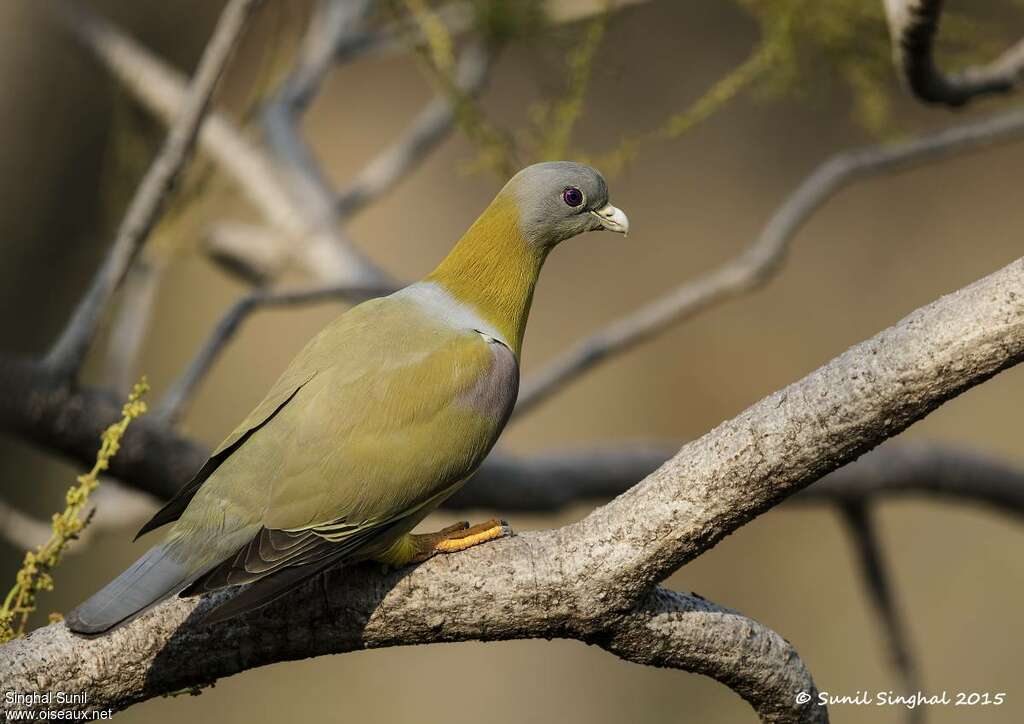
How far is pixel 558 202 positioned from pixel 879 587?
2576mm

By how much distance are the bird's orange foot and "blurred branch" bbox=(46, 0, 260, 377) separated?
116cm

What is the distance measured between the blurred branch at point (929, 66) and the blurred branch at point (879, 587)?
1.80m

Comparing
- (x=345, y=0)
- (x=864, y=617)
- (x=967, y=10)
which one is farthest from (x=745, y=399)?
(x=345, y=0)

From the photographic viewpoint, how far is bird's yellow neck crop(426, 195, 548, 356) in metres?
2.68

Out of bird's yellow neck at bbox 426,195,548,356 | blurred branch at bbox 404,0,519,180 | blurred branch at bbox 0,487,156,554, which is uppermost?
blurred branch at bbox 404,0,519,180

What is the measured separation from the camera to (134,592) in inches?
81.7

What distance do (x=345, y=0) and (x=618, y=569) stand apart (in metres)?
3.48

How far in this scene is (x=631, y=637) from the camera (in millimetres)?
2150

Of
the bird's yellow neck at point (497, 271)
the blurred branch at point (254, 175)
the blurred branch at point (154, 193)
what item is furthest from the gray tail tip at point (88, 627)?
the blurred branch at point (254, 175)

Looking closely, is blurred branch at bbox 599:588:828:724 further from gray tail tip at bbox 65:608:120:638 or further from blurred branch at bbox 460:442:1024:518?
blurred branch at bbox 460:442:1024:518

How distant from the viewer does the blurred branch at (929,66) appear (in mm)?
2826

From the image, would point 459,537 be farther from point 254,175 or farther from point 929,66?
point 254,175

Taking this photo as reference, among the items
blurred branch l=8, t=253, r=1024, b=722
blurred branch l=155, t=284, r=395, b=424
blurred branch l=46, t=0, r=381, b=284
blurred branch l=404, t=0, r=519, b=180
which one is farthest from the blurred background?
blurred branch l=8, t=253, r=1024, b=722

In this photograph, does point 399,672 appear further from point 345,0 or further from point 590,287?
point 345,0
